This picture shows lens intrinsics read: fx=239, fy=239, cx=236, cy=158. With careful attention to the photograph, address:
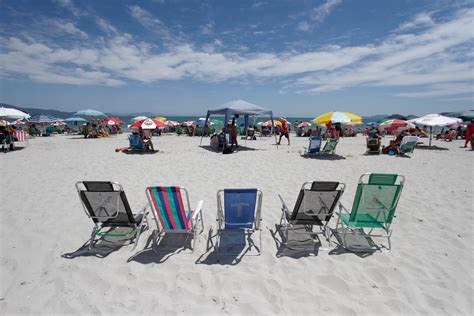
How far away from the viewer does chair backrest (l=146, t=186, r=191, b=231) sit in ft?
9.30

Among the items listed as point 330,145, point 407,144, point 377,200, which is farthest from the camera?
point 407,144

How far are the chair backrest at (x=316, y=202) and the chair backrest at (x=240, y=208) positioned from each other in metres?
0.55

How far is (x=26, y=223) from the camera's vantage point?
12.0 feet

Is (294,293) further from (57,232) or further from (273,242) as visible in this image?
(57,232)

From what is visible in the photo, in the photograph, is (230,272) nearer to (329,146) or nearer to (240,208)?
(240,208)

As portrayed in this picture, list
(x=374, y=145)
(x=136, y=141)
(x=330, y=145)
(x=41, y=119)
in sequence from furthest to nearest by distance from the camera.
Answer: (x=41, y=119), (x=136, y=141), (x=374, y=145), (x=330, y=145)

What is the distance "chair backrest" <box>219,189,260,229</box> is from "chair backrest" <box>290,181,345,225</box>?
1.81 ft

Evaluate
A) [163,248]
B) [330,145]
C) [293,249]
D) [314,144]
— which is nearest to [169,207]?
[163,248]

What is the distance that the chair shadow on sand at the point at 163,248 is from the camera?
2.81 m

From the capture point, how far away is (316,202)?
3.00m

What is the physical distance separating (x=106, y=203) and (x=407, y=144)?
1118cm

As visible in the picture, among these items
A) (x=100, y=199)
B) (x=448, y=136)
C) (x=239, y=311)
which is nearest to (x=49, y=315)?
(x=100, y=199)

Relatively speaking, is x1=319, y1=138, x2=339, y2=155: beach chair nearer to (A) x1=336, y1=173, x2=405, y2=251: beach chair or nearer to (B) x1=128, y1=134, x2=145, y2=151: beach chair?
(A) x1=336, y1=173, x2=405, y2=251: beach chair

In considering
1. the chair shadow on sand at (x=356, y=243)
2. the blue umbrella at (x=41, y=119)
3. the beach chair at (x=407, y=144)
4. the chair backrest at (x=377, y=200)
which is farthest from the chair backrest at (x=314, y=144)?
the blue umbrella at (x=41, y=119)
